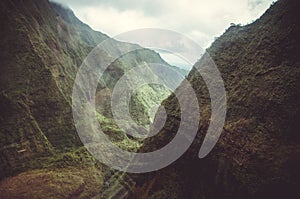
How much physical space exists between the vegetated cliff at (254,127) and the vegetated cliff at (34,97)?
1630 centimetres

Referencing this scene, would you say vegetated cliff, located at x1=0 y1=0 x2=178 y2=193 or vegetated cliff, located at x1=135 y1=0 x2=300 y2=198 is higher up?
vegetated cliff, located at x1=135 y1=0 x2=300 y2=198

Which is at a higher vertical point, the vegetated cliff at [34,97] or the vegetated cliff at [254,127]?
the vegetated cliff at [254,127]

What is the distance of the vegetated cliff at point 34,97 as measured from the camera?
26172mm

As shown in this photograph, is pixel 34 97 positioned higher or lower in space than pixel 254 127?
lower

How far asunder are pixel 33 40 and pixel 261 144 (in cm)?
3359

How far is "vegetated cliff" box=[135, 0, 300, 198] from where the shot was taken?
8523 mm

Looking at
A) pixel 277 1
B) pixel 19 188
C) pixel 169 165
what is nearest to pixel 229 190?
pixel 169 165

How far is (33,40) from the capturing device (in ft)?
111

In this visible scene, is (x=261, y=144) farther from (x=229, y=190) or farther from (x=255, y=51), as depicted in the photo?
(x=255, y=51)

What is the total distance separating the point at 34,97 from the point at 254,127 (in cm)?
2736

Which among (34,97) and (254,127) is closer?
(254,127)

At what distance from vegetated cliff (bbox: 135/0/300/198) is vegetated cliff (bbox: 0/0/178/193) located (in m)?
16.3

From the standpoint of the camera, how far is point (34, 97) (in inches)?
1179

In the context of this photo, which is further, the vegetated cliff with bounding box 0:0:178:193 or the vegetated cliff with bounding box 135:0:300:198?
the vegetated cliff with bounding box 0:0:178:193
